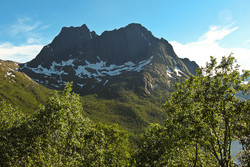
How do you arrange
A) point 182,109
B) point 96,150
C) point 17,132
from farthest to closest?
point 17,132 < point 96,150 < point 182,109

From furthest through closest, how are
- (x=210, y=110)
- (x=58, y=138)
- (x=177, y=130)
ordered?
1. (x=58, y=138)
2. (x=177, y=130)
3. (x=210, y=110)

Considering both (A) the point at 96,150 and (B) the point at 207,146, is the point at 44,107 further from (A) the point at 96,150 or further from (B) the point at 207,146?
(B) the point at 207,146

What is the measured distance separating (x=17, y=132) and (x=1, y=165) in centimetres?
869

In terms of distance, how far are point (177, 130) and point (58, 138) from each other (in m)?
12.9

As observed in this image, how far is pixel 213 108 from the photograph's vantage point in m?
13.8

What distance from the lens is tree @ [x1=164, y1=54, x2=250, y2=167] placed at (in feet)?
43.5

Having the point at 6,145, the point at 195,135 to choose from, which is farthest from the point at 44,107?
the point at 195,135

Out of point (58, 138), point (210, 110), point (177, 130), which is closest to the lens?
point (210, 110)

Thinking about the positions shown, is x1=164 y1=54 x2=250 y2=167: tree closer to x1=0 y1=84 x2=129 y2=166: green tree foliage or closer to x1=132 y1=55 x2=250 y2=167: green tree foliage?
x1=132 y1=55 x2=250 y2=167: green tree foliage

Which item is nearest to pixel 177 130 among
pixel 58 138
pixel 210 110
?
pixel 210 110

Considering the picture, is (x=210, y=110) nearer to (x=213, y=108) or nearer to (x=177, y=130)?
(x=213, y=108)

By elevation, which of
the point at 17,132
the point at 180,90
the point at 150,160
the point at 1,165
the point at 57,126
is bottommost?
the point at 1,165

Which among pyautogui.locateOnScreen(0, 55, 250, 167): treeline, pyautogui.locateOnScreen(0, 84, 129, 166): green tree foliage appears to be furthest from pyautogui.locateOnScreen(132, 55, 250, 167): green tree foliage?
pyautogui.locateOnScreen(0, 84, 129, 166): green tree foliage

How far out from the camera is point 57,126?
17.5m
